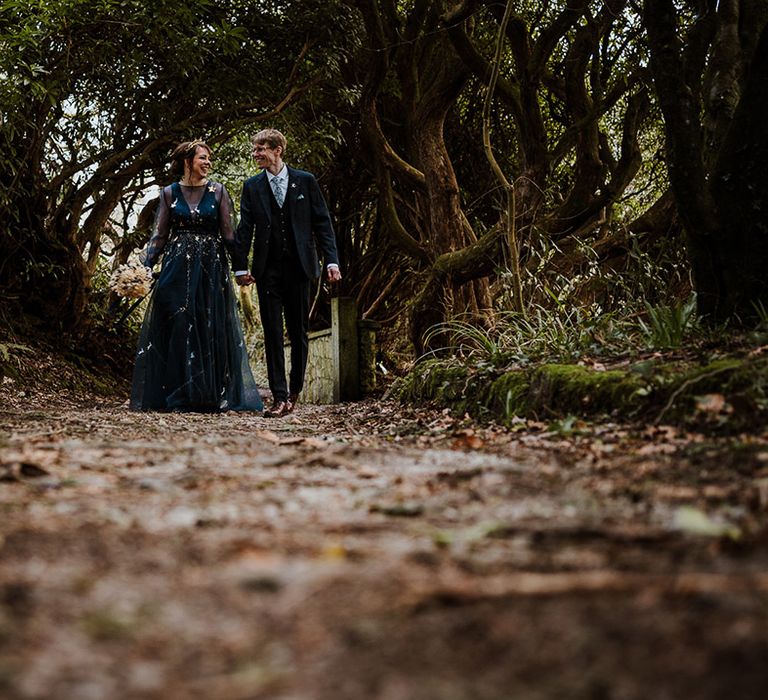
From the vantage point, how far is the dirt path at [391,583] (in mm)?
924

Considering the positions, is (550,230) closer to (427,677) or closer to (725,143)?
(725,143)

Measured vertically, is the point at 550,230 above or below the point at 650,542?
above

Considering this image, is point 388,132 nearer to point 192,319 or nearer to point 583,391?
point 192,319

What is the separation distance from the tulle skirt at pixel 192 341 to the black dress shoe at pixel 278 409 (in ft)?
2.22

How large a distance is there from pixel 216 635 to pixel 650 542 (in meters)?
0.71

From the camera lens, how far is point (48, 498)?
2.00m

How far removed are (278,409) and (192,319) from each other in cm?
114

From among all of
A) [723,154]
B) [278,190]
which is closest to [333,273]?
[278,190]

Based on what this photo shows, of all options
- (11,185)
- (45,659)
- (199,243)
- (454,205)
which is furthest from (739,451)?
(11,185)

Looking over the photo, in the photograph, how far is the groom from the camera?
6.62 m

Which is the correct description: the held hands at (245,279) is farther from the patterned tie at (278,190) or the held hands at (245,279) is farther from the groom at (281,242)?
the patterned tie at (278,190)

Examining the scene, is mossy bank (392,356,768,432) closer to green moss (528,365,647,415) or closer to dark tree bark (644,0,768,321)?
green moss (528,365,647,415)

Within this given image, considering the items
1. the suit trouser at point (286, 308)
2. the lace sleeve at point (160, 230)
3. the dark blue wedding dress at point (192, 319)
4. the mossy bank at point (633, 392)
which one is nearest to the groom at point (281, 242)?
the suit trouser at point (286, 308)

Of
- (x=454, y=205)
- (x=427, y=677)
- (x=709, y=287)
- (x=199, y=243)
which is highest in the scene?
(x=454, y=205)
